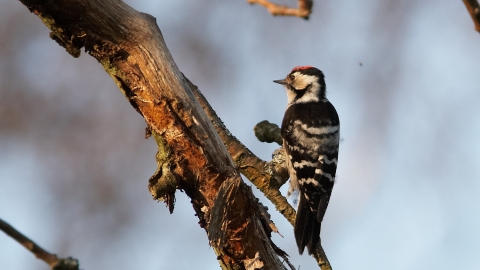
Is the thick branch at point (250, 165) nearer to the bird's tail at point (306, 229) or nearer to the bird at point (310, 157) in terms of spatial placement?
the bird's tail at point (306, 229)

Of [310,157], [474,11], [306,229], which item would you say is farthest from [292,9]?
[310,157]

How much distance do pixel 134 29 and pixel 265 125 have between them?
1409 millimetres

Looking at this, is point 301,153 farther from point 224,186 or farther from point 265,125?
point 224,186

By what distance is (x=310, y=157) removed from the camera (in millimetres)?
4836

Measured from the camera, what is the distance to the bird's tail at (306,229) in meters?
4.17

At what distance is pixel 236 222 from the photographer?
10.2 feet

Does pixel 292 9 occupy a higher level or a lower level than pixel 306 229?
lower

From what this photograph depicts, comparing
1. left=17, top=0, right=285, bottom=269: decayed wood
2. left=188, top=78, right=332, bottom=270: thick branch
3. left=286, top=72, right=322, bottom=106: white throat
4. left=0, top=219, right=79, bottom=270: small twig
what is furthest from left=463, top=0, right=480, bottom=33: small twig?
left=286, top=72, right=322, bottom=106: white throat

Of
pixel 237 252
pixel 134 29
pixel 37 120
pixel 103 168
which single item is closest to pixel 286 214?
pixel 237 252

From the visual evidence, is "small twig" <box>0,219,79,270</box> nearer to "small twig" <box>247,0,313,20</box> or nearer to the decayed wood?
"small twig" <box>247,0,313,20</box>

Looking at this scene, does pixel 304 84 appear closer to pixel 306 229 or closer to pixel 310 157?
pixel 310 157

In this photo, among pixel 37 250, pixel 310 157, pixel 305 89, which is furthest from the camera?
pixel 305 89

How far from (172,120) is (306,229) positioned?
160cm

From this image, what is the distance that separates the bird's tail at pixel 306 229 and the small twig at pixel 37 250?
2.73 m
